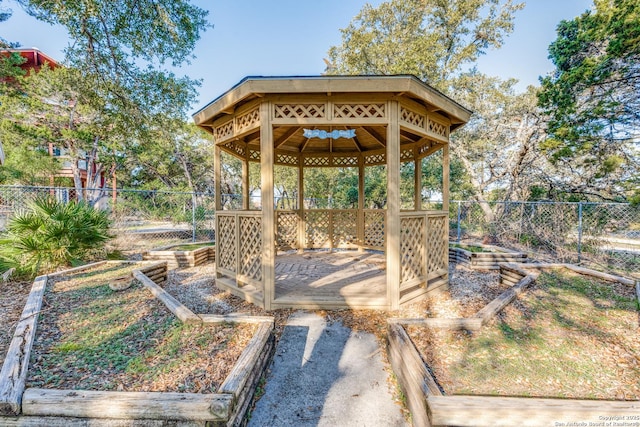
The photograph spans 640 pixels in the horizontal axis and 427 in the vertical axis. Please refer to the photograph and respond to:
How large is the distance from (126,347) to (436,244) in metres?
4.55

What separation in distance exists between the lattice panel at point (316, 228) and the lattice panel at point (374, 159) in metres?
1.87

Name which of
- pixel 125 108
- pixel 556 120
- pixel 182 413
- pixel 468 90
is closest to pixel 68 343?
pixel 182 413

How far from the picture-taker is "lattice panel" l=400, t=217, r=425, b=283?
4137 mm

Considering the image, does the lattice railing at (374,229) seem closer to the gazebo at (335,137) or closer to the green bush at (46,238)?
the gazebo at (335,137)

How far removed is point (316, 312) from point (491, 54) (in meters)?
14.7

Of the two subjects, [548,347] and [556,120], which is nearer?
[548,347]

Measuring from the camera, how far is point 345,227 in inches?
310

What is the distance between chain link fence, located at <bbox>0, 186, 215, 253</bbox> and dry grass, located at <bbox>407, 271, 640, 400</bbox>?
24.0 ft

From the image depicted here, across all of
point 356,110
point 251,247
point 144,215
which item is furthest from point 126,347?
point 144,215

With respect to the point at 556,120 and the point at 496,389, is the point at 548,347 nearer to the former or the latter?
the point at 496,389

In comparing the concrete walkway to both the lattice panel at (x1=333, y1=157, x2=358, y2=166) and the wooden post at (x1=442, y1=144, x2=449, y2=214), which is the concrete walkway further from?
the lattice panel at (x1=333, y1=157, x2=358, y2=166)

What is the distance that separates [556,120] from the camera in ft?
23.8

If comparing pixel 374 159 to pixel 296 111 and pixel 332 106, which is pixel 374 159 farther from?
pixel 296 111


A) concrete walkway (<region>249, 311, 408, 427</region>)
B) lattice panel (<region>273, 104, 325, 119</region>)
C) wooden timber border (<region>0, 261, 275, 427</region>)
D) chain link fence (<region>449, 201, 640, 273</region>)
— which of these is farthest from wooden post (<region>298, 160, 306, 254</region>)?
wooden timber border (<region>0, 261, 275, 427</region>)
